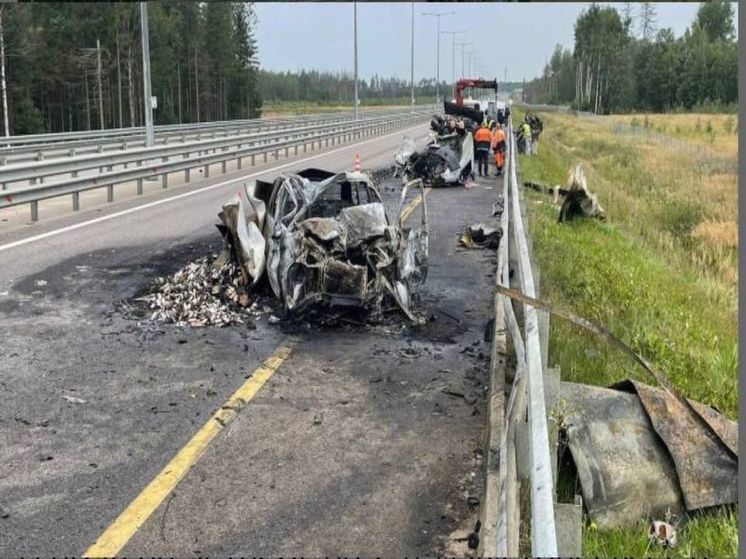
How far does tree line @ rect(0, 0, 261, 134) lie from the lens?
53.2 metres

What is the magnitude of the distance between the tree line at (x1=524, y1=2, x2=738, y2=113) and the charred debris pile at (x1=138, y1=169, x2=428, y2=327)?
9999 cm

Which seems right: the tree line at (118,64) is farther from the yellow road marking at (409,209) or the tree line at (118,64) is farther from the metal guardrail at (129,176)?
the yellow road marking at (409,209)

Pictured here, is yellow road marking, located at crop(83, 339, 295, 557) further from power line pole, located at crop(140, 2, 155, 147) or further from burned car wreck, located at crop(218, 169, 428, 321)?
power line pole, located at crop(140, 2, 155, 147)

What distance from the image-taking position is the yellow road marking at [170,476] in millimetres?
3740

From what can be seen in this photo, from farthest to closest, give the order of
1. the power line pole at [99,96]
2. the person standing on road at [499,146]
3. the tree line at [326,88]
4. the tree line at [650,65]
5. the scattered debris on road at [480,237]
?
the tree line at [326,88] < the tree line at [650,65] < the power line pole at [99,96] < the person standing on road at [499,146] < the scattered debris on road at [480,237]

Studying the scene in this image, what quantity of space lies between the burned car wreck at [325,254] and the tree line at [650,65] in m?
100

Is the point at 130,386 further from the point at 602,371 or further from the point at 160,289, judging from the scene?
the point at 602,371

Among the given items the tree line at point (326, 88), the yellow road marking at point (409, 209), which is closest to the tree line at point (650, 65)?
the tree line at point (326, 88)

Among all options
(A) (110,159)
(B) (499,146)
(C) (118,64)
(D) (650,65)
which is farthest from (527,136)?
(D) (650,65)

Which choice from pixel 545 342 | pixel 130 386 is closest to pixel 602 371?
pixel 545 342

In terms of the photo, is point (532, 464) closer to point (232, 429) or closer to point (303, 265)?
point (232, 429)

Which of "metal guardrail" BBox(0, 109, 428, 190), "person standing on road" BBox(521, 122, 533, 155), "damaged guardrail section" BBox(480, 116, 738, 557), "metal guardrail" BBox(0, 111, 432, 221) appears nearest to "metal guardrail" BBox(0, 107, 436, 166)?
"metal guardrail" BBox(0, 109, 428, 190)

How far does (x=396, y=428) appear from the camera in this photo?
5.22m

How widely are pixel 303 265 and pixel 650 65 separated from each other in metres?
126
